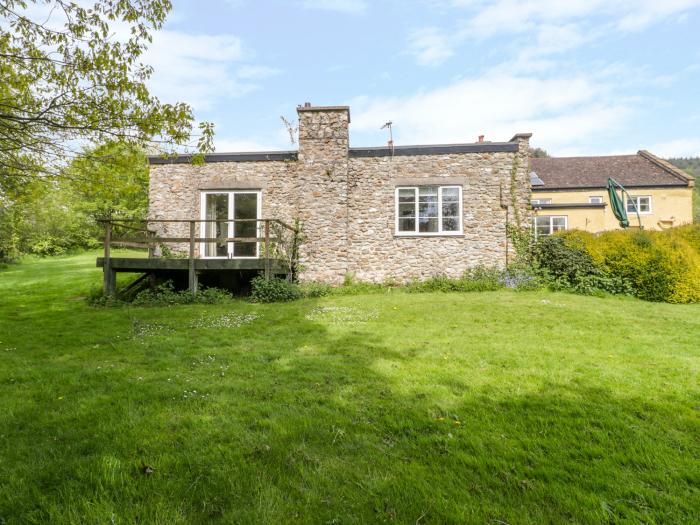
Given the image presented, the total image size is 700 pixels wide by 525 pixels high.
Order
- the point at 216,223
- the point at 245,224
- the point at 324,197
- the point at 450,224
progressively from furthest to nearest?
1. the point at 216,223
2. the point at 245,224
3. the point at 450,224
4. the point at 324,197

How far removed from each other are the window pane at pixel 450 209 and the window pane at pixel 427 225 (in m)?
0.44

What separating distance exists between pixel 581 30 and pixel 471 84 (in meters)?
4.17

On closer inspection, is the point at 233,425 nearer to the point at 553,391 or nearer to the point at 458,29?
the point at 553,391

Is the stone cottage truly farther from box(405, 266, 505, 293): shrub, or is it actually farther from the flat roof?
box(405, 266, 505, 293): shrub

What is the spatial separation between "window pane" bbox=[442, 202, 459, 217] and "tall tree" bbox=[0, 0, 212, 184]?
9.20 m

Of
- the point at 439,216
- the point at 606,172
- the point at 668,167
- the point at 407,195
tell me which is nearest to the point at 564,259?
the point at 439,216

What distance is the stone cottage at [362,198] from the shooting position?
1271cm

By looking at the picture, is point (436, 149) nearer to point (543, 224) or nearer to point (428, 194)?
point (428, 194)

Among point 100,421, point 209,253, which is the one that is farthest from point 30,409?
point 209,253

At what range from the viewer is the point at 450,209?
13.0m

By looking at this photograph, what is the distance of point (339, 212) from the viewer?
12.7 meters

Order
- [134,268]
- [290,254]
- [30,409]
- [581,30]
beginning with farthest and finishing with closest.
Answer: [290,254] → [134,268] → [581,30] → [30,409]

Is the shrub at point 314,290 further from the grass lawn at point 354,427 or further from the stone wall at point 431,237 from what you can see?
the grass lawn at point 354,427

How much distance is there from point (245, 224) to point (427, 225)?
21.2ft
